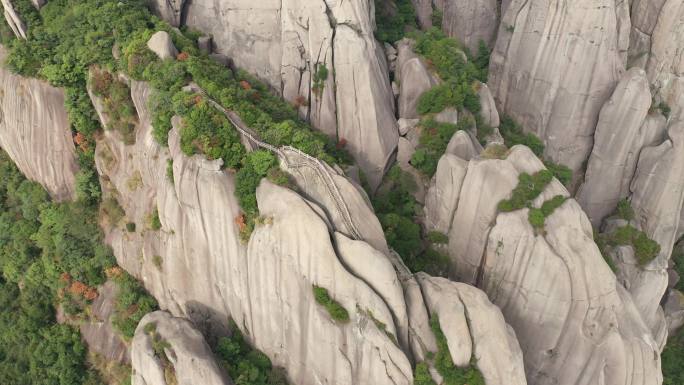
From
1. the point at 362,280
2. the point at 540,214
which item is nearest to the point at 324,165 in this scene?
the point at 362,280

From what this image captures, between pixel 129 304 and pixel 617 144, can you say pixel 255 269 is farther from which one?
pixel 617 144

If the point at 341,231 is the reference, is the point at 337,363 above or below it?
below

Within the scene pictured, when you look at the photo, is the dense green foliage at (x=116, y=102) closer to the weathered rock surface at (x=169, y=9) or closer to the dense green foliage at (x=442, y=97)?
the weathered rock surface at (x=169, y=9)

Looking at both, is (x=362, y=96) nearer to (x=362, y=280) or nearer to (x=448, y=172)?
(x=448, y=172)

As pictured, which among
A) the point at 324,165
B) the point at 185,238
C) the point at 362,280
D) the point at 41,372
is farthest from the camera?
the point at 41,372

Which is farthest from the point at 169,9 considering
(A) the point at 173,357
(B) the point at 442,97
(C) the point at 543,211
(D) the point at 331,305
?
(C) the point at 543,211
